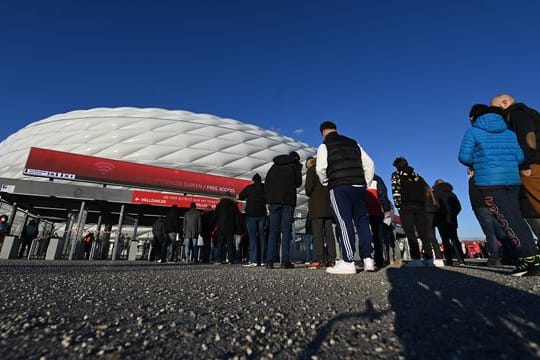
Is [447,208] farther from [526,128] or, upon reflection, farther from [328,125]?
[328,125]

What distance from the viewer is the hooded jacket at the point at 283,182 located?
12.8 ft

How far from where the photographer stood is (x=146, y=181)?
1397 cm

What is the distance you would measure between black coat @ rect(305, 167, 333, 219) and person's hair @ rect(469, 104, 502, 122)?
65.3 inches

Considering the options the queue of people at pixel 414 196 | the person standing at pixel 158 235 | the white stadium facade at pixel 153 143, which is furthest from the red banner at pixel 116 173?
the queue of people at pixel 414 196

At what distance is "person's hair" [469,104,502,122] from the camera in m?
2.47

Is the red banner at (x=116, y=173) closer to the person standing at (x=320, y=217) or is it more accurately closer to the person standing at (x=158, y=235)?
the person standing at (x=158, y=235)

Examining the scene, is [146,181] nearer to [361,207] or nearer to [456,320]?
[361,207]

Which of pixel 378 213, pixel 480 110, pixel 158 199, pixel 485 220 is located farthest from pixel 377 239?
pixel 158 199

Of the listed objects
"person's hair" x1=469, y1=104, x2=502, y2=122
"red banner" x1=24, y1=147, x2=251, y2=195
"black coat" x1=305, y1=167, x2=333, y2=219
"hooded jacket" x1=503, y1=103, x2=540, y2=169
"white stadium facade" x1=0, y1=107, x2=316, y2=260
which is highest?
"white stadium facade" x1=0, y1=107, x2=316, y2=260

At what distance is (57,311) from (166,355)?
646 millimetres

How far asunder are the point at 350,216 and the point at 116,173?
13638 millimetres

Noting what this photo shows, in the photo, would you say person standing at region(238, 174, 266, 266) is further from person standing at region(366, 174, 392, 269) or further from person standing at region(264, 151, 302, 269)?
person standing at region(366, 174, 392, 269)

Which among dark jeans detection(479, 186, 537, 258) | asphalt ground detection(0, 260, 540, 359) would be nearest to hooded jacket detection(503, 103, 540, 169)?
dark jeans detection(479, 186, 537, 258)

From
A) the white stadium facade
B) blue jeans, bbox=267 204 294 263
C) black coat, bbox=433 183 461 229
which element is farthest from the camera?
the white stadium facade
